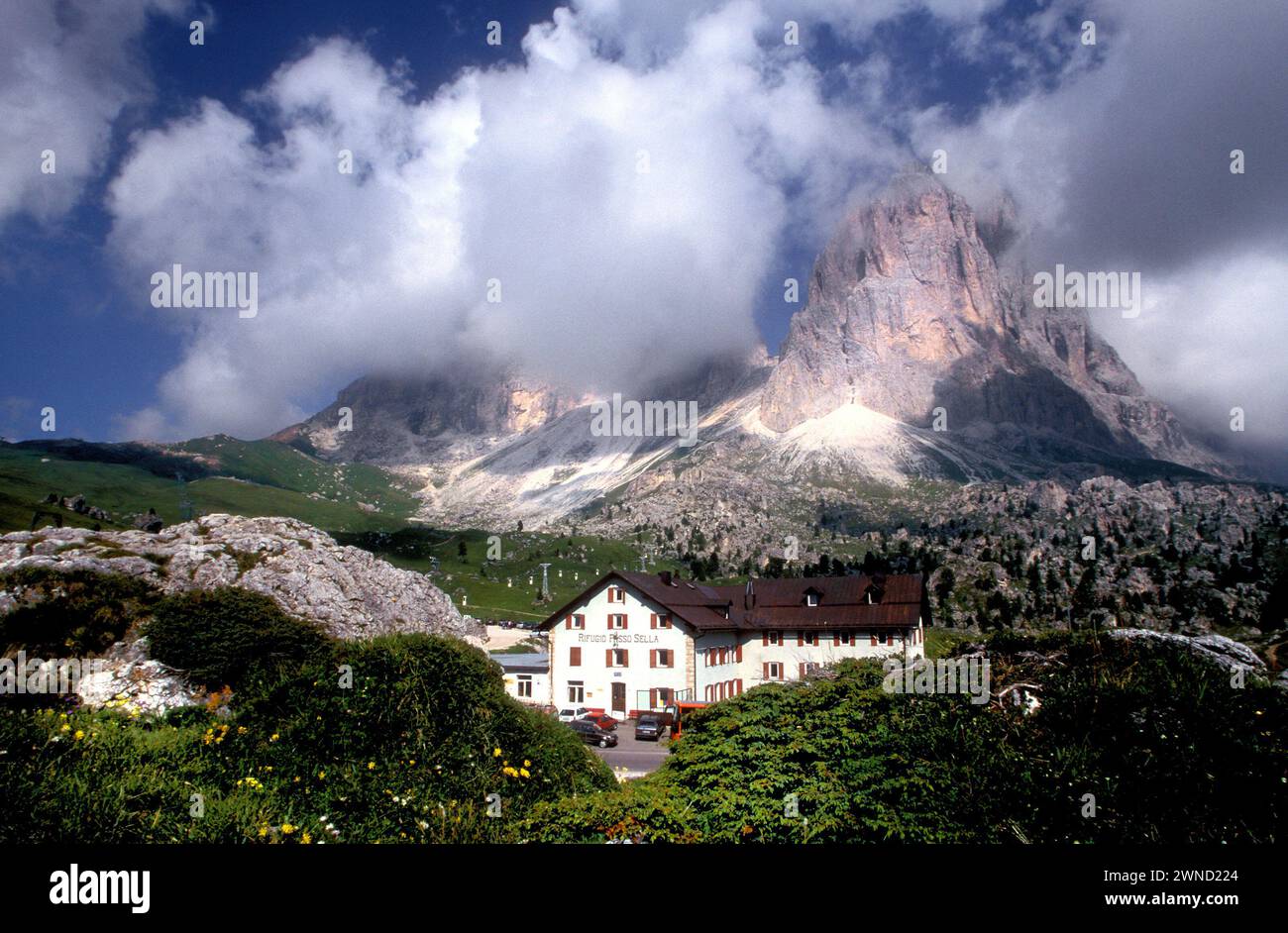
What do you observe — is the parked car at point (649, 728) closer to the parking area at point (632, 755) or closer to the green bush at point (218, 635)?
the parking area at point (632, 755)

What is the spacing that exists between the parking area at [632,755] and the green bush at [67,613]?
22016mm

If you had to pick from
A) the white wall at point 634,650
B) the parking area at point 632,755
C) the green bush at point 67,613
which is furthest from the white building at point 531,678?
the green bush at point 67,613

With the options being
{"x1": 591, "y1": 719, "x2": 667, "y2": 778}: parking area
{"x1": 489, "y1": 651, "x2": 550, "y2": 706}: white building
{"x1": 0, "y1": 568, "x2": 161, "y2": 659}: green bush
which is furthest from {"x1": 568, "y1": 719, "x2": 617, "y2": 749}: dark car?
{"x1": 0, "y1": 568, "x2": 161, "y2": 659}: green bush

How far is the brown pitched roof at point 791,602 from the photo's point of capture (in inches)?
2248

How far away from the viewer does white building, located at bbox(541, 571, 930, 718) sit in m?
54.8

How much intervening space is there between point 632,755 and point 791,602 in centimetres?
3259

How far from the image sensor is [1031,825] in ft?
27.2

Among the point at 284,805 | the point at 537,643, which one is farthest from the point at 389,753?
the point at 537,643

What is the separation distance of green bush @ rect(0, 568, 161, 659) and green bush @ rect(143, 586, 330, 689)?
254cm

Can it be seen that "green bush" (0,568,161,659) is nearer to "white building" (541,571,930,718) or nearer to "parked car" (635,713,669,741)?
"parked car" (635,713,669,741)

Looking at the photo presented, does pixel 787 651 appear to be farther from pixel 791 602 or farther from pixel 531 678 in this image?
pixel 531 678

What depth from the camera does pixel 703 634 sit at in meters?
55.8
